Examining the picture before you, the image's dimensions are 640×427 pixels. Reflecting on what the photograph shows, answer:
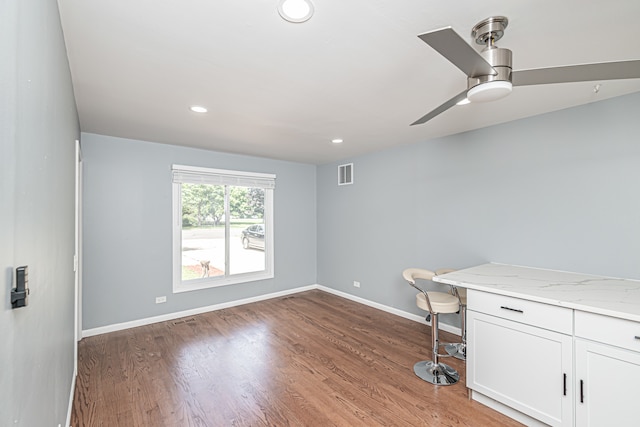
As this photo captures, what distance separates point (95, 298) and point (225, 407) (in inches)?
93.0

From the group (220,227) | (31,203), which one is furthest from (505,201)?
(220,227)

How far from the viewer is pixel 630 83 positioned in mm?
2162

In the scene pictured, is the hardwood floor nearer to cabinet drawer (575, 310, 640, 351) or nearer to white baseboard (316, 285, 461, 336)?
white baseboard (316, 285, 461, 336)

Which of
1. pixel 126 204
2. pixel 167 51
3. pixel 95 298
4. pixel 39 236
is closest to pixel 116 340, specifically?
pixel 95 298

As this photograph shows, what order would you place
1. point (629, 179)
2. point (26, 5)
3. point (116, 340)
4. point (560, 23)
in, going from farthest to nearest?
point (116, 340)
point (629, 179)
point (560, 23)
point (26, 5)

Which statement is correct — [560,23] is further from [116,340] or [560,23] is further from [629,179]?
[116,340]

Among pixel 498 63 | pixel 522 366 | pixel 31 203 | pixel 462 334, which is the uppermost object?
pixel 498 63

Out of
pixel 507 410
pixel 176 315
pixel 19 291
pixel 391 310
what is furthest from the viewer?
pixel 391 310

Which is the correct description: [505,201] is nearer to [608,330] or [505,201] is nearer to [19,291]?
[608,330]

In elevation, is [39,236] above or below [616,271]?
above

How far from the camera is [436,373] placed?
8.48 feet

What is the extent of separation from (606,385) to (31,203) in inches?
115

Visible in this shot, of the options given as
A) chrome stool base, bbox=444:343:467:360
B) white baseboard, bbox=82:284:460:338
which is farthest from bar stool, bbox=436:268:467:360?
white baseboard, bbox=82:284:460:338

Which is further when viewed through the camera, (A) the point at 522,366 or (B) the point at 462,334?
(B) the point at 462,334
